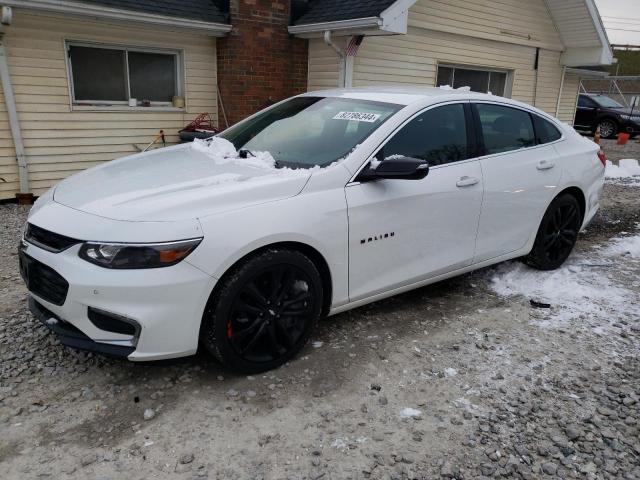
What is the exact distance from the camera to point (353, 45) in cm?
862

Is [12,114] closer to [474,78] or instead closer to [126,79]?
[126,79]

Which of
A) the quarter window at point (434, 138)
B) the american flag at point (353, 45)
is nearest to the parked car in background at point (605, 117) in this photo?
the american flag at point (353, 45)

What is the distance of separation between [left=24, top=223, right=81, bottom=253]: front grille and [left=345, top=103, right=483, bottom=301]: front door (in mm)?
1582

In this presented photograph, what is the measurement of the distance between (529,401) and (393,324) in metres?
1.14

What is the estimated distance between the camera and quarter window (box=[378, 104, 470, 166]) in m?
3.65

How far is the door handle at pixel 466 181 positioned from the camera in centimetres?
388

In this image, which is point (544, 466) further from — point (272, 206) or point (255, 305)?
point (272, 206)

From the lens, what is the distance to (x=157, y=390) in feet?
9.93

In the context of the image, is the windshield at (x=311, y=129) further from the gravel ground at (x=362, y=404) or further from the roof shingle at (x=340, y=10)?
the roof shingle at (x=340, y=10)

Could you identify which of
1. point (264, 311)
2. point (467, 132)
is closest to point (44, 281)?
point (264, 311)

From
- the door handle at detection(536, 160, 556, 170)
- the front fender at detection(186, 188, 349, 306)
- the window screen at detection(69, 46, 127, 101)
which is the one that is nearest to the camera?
the front fender at detection(186, 188, 349, 306)

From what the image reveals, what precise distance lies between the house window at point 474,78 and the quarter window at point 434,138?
725 cm

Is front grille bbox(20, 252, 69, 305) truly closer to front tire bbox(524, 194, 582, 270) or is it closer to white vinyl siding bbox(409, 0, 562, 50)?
front tire bbox(524, 194, 582, 270)

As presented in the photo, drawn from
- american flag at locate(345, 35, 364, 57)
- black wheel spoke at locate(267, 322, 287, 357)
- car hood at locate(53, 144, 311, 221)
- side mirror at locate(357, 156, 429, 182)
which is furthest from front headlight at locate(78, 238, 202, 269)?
american flag at locate(345, 35, 364, 57)
